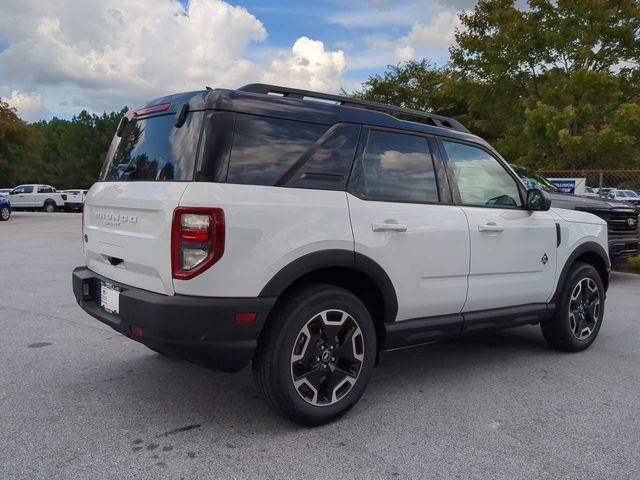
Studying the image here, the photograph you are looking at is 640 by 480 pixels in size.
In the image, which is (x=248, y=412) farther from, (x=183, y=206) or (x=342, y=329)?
(x=183, y=206)

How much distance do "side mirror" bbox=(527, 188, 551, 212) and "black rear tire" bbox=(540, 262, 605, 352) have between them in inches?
32.2

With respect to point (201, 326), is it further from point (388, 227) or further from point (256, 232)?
point (388, 227)

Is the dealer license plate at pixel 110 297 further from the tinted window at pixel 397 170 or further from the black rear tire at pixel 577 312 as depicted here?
the black rear tire at pixel 577 312

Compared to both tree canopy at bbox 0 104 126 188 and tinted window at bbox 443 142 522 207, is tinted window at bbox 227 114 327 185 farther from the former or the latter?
tree canopy at bbox 0 104 126 188

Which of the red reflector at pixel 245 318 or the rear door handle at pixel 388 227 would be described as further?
the rear door handle at pixel 388 227

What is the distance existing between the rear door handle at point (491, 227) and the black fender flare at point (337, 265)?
0.96 metres

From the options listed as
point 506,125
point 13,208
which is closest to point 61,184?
point 13,208

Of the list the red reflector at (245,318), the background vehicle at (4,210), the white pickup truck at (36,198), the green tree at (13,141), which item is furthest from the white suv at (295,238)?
the white pickup truck at (36,198)

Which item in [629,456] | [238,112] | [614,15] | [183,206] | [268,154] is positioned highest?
[614,15]

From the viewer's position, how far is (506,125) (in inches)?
814

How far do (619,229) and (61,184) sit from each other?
7465 centimetres

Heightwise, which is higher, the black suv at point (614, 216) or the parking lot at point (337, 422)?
the black suv at point (614, 216)

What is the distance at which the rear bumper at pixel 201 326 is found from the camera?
10.2 feet

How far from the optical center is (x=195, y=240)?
3.08m
